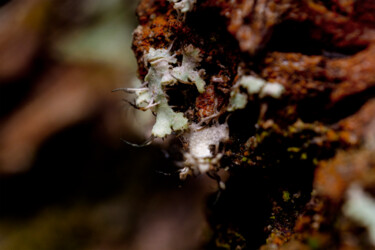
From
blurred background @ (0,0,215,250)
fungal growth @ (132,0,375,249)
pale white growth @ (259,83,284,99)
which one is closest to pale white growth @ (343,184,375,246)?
fungal growth @ (132,0,375,249)

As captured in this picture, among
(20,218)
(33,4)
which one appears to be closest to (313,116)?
(20,218)

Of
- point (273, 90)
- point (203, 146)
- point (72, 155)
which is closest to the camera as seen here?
point (273, 90)

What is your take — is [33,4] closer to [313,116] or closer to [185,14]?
[185,14]

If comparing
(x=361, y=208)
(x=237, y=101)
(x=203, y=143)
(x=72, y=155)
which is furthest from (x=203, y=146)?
(x=72, y=155)

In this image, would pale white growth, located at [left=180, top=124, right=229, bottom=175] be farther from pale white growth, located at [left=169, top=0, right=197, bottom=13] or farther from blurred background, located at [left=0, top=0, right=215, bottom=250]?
blurred background, located at [left=0, top=0, right=215, bottom=250]

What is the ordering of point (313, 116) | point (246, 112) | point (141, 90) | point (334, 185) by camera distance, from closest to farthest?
point (334, 185) → point (313, 116) → point (246, 112) → point (141, 90)

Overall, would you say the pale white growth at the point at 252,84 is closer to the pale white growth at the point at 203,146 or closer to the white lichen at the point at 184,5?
the pale white growth at the point at 203,146

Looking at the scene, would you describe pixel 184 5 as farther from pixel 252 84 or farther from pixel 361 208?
pixel 361 208
